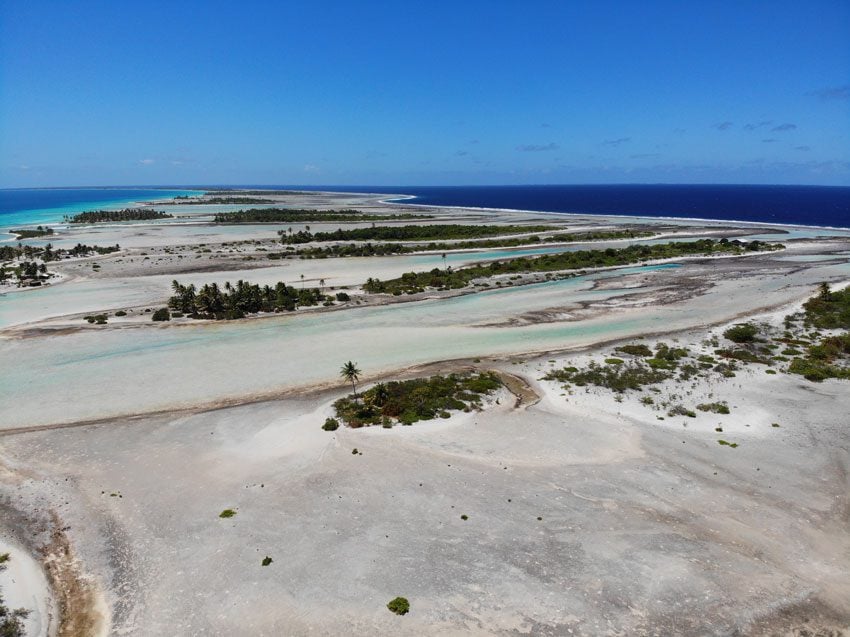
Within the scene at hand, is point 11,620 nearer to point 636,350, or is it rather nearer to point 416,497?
point 416,497

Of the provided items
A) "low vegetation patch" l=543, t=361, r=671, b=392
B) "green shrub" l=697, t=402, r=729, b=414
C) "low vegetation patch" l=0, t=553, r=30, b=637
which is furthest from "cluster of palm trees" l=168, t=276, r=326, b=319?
"green shrub" l=697, t=402, r=729, b=414

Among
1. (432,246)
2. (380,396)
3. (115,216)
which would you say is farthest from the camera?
(115,216)

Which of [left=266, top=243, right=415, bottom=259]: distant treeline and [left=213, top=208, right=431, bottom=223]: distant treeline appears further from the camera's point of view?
[left=213, top=208, right=431, bottom=223]: distant treeline

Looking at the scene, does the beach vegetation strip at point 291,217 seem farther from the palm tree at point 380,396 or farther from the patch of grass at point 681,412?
the patch of grass at point 681,412

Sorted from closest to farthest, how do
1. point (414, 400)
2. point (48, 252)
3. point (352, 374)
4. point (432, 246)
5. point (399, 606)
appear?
point (399, 606) → point (414, 400) → point (352, 374) → point (48, 252) → point (432, 246)

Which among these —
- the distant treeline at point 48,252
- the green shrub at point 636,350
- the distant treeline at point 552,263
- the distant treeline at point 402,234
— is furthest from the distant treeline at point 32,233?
the green shrub at point 636,350

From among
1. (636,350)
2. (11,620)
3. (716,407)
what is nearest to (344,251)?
(636,350)

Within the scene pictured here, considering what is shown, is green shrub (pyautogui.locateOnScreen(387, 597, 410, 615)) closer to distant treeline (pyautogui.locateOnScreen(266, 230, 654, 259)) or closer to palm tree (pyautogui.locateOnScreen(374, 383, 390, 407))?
palm tree (pyautogui.locateOnScreen(374, 383, 390, 407))
